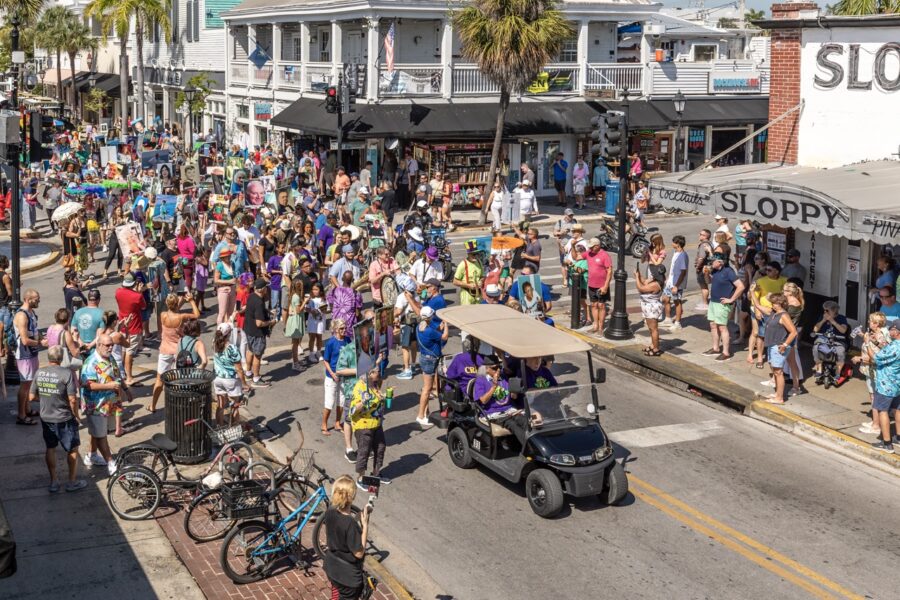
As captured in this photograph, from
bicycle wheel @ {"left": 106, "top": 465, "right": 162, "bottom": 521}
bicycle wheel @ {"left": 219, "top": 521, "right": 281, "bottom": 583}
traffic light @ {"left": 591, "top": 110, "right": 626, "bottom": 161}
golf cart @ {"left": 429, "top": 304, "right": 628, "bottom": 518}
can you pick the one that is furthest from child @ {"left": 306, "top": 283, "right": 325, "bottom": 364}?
bicycle wheel @ {"left": 219, "top": 521, "right": 281, "bottom": 583}

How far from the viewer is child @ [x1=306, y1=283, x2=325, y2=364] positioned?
18.0 metres

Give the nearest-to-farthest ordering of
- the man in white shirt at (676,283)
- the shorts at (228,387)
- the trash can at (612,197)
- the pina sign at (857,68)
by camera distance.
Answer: the shorts at (228,387) < the pina sign at (857,68) < the man in white shirt at (676,283) < the trash can at (612,197)

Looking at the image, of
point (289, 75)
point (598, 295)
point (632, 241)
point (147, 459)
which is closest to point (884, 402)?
point (598, 295)

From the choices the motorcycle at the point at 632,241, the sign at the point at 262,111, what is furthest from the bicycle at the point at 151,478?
the sign at the point at 262,111

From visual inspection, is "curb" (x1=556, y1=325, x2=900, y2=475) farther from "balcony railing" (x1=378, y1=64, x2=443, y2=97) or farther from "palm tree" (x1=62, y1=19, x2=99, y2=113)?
"palm tree" (x1=62, y1=19, x2=99, y2=113)

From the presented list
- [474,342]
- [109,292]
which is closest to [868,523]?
[474,342]

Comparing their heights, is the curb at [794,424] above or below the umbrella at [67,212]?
below

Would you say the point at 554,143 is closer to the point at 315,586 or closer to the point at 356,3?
the point at 356,3

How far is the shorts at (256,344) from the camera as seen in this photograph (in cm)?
1722

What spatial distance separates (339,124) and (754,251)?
1587cm

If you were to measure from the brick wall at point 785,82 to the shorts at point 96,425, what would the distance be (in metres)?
14.0

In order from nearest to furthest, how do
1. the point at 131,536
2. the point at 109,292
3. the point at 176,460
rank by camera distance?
the point at 131,536
the point at 176,460
the point at 109,292

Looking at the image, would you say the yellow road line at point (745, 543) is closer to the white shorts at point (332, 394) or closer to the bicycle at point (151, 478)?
the white shorts at point (332, 394)

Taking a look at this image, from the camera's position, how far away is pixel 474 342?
1415 cm
